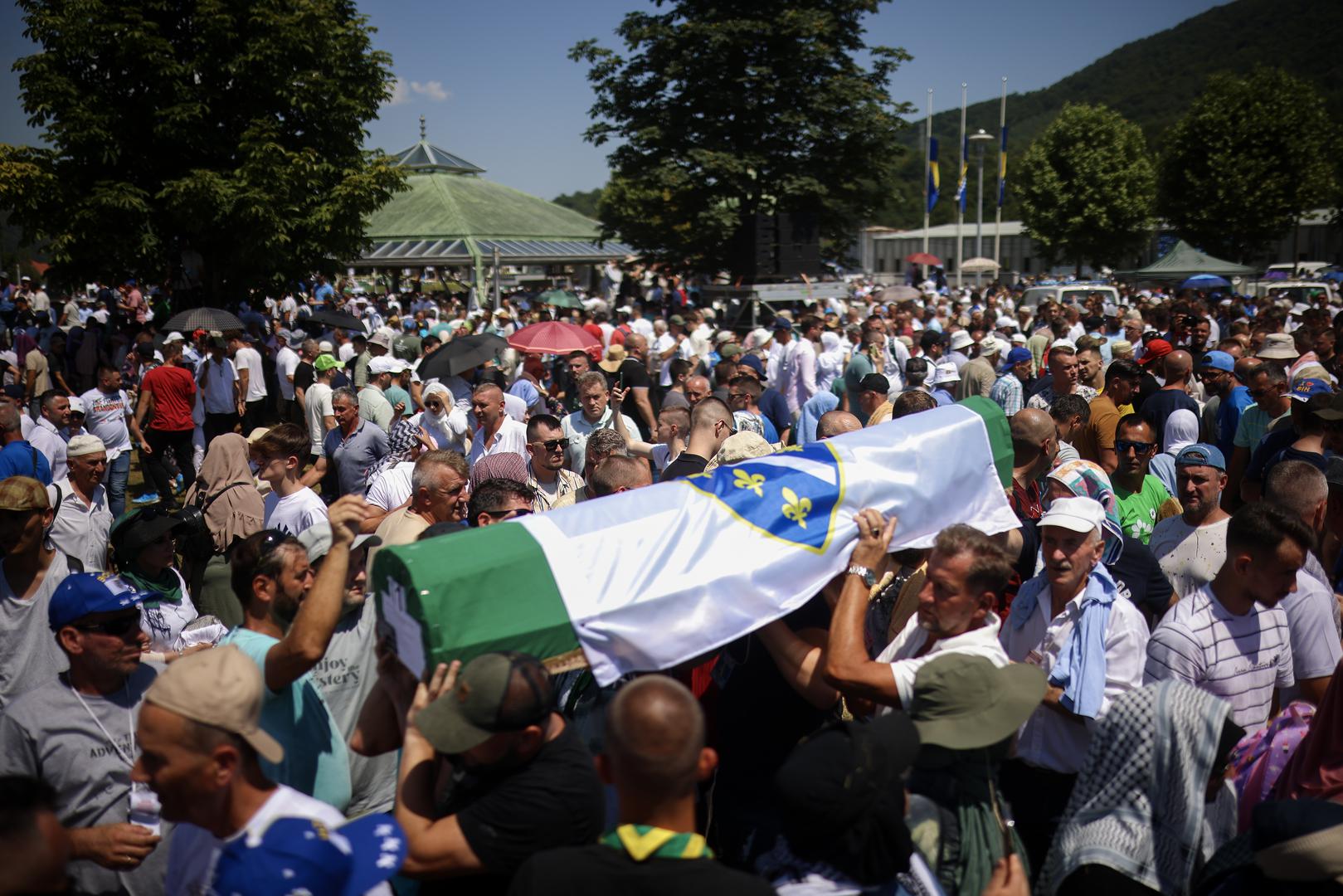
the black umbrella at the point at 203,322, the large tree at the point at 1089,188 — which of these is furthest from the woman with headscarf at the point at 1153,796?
the large tree at the point at 1089,188

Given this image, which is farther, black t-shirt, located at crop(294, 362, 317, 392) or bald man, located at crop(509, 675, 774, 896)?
black t-shirt, located at crop(294, 362, 317, 392)

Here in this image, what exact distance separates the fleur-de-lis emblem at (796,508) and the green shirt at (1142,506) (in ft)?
9.60

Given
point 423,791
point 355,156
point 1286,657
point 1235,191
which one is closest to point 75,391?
point 355,156

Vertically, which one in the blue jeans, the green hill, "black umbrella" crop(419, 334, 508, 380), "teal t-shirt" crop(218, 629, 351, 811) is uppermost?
the green hill

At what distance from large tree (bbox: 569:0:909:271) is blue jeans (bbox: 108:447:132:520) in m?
20.8

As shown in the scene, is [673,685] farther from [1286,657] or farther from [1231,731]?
[1286,657]

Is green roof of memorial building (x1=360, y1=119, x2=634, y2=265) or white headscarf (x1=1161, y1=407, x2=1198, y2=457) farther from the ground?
green roof of memorial building (x1=360, y1=119, x2=634, y2=265)

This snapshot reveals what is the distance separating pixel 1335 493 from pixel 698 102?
27415 mm

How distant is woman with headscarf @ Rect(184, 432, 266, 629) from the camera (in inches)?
194

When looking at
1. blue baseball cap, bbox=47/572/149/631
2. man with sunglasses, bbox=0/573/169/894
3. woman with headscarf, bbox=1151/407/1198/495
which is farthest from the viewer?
woman with headscarf, bbox=1151/407/1198/495

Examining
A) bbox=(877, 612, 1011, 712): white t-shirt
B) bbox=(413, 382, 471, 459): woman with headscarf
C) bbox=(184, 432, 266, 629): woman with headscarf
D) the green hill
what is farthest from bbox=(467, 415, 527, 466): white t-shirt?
the green hill

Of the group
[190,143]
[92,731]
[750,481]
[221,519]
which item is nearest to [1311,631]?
[750,481]

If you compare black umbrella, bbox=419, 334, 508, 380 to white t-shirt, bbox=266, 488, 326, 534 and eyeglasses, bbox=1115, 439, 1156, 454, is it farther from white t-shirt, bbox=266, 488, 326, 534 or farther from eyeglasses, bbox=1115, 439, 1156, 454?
eyeglasses, bbox=1115, 439, 1156, 454

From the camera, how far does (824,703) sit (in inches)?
127
